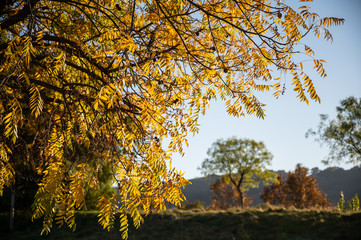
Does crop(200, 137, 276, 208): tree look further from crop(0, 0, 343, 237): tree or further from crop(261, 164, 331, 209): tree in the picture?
crop(0, 0, 343, 237): tree

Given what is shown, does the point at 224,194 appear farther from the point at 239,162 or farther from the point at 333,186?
the point at 333,186

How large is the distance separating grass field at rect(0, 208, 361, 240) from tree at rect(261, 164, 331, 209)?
2782 centimetres

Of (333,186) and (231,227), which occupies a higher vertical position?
(231,227)

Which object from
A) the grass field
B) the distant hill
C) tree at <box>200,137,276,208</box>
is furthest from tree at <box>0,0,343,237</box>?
the distant hill

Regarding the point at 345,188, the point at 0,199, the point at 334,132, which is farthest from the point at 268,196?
the point at 345,188

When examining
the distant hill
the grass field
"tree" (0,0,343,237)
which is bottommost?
the distant hill

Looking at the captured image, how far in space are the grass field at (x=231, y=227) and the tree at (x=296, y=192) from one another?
91.3ft

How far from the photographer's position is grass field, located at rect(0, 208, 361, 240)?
9.65 meters

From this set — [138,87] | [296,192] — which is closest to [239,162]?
[296,192]

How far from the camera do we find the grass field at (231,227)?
965cm

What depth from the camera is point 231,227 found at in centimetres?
1179

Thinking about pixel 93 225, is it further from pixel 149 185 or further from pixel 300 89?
pixel 300 89

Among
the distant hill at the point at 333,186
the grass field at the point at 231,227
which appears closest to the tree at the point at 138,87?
the grass field at the point at 231,227

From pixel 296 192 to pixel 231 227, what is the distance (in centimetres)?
3151
